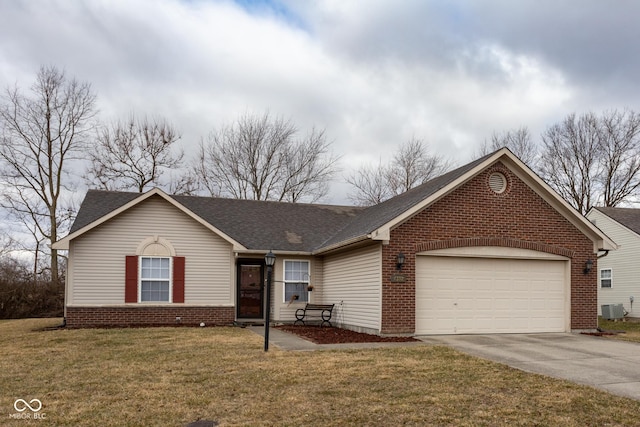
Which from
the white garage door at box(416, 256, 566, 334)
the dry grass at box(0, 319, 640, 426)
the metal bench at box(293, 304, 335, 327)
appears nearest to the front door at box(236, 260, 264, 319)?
the metal bench at box(293, 304, 335, 327)

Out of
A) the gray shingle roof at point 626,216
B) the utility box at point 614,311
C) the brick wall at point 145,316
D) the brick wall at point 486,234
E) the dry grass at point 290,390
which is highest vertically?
the gray shingle roof at point 626,216

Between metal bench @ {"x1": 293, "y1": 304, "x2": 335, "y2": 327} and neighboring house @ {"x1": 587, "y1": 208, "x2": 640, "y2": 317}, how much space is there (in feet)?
50.2

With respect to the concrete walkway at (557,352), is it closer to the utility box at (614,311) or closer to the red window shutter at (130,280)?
the red window shutter at (130,280)

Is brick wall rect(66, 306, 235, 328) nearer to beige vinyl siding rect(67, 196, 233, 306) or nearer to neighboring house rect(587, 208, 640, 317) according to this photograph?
beige vinyl siding rect(67, 196, 233, 306)

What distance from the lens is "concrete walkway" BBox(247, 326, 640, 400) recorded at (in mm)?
8953

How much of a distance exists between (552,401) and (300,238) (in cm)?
1376

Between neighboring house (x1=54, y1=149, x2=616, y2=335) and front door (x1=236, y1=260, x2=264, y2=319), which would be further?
front door (x1=236, y1=260, x2=264, y2=319)

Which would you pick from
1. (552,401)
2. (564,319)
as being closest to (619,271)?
(564,319)

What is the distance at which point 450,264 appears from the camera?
15.5 metres

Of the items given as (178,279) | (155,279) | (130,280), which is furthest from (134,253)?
(178,279)

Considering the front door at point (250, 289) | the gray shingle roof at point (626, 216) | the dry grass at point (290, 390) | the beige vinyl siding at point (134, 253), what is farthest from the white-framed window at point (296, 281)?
the gray shingle roof at point (626, 216)

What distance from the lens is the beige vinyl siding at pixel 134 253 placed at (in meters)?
17.6

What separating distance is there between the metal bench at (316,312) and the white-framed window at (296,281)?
1.64 ft

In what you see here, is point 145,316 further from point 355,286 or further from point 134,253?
point 355,286
